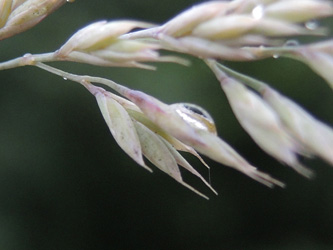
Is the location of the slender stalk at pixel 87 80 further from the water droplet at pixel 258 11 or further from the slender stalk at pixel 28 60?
the water droplet at pixel 258 11

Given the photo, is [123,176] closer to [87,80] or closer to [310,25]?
[87,80]

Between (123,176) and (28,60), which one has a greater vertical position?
(28,60)

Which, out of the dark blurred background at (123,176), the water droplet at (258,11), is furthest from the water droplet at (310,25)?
the dark blurred background at (123,176)

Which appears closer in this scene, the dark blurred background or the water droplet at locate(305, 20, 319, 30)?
the water droplet at locate(305, 20, 319, 30)

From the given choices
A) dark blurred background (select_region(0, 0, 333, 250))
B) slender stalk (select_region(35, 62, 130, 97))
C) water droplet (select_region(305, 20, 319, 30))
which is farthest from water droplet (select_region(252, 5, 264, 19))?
dark blurred background (select_region(0, 0, 333, 250))

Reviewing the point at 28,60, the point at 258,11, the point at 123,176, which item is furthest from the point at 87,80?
the point at 123,176

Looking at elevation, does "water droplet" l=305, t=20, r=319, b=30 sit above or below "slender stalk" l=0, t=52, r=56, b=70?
below

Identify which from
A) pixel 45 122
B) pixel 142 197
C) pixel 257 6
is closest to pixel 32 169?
pixel 45 122

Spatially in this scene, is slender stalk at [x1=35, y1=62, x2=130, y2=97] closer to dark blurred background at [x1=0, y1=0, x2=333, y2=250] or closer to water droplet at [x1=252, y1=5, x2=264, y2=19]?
water droplet at [x1=252, y1=5, x2=264, y2=19]
